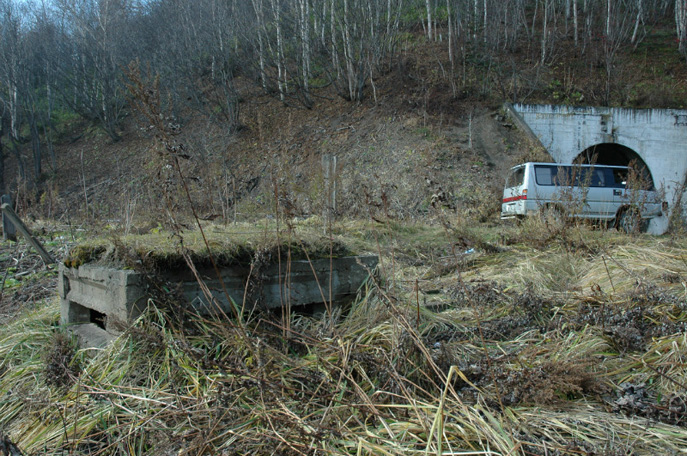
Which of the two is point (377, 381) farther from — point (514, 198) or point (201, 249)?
point (514, 198)

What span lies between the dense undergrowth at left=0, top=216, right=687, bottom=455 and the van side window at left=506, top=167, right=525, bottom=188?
779 cm

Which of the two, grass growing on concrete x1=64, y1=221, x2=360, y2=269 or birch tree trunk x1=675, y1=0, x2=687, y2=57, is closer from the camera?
grass growing on concrete x1=64, y1=221, x2=360, y2=269

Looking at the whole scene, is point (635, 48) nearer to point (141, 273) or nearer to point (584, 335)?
point (584, 335)

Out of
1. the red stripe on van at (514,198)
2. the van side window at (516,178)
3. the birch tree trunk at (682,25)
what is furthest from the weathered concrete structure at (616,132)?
the birch tree trunk at (682,25)

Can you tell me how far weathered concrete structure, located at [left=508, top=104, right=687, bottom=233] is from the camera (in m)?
14.9

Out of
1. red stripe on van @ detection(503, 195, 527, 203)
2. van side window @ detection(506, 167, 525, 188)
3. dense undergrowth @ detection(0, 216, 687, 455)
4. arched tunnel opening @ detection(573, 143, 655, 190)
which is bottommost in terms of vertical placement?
dense undergrowth @ detection(0, 216, 687, 455)

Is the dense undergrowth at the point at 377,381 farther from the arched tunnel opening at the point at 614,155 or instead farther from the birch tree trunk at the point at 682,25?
the birch tree trunk at the point at 682,25

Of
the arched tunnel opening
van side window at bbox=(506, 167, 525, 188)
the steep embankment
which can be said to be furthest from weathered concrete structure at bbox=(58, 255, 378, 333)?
the arched tunnel opening

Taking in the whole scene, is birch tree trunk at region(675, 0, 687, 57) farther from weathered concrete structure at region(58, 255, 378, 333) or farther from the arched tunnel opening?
weathered concrete structure at region(58, 255, 378, 333)

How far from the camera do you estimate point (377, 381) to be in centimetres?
229

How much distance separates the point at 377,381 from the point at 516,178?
1004 centimetres

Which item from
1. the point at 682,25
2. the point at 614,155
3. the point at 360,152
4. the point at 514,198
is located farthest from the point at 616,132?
the point at 682,25

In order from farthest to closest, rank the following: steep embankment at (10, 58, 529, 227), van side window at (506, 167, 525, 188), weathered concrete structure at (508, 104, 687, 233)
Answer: weathered concrete structure at (508, 104, 687, 233) → steep embankment at (10, 58, 529, 227) → van side window at (506, 167, 525, 188)

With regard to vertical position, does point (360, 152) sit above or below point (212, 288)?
above
